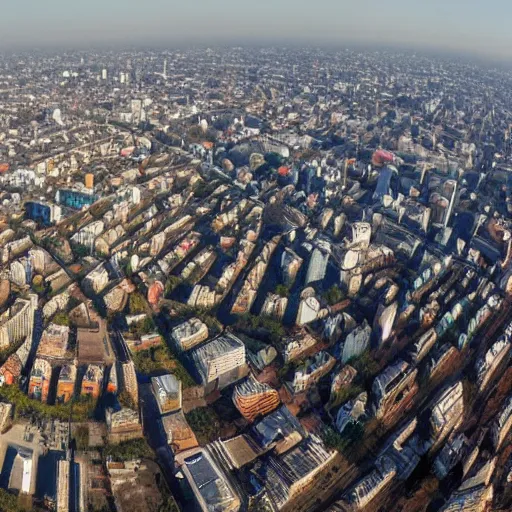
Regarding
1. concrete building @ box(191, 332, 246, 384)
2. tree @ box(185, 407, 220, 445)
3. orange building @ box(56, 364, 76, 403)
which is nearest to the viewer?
tree @ box(185, 407, 220, 445)

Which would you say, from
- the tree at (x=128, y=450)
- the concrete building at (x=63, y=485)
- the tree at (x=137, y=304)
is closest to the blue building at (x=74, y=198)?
the tree at (x=137, y=304)

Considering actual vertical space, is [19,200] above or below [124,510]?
above

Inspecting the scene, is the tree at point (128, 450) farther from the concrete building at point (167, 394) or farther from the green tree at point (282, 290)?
the green tree at point (282, 290)

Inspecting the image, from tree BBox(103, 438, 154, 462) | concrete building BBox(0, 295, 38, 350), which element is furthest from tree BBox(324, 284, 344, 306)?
concrete building BBox(0, 295, 38, 350)

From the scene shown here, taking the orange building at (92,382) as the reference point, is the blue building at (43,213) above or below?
above

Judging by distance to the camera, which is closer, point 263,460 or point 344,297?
point 263,460

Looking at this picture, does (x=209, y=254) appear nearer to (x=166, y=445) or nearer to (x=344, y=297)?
(x=344, y=297)

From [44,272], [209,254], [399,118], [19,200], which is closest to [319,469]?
[209,254]

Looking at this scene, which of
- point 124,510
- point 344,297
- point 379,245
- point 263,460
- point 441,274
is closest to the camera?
point 124,510

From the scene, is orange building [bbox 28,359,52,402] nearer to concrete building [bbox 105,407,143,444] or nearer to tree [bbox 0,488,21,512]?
concrete building [bbox 105,407,143,444]

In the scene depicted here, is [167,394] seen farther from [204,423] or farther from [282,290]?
[282,290]

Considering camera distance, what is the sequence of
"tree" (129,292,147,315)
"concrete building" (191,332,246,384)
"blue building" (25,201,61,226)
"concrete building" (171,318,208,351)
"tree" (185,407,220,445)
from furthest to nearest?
"blue building" (25,201,61,226) → "tree" (129,292,147,315) → "concrete building" (171,318,208,351) → "concrete building" (191,332,246,384) → "tree" (185,407,220,445)
